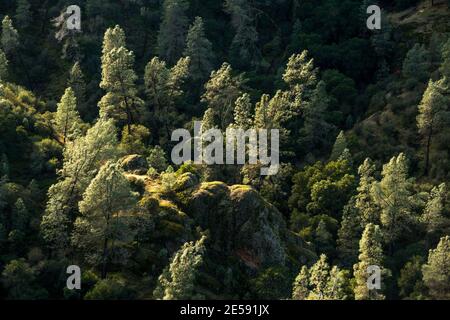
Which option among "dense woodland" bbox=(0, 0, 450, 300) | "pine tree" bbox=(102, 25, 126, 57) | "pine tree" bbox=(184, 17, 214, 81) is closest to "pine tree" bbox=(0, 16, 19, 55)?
"dense woodland" bbox=(0, 0, 450, 300)

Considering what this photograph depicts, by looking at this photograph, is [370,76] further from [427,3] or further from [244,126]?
[244,126]

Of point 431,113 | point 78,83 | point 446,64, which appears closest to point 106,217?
point 431,113

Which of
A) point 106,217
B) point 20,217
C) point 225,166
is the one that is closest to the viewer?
point 106,217

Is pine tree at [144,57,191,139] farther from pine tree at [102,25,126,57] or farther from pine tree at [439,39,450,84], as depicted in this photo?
pine tree at [439,39,450,84]

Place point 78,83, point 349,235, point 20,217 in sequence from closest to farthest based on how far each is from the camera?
point 20,217, point 349,235, point 78,83

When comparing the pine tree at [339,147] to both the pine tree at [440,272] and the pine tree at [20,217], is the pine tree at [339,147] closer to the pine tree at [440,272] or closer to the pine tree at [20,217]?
the pine tree at [440,272]

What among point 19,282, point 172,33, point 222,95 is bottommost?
point 19,282

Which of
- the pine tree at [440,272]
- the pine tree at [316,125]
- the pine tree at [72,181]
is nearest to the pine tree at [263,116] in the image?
the pine tree at [316,125]

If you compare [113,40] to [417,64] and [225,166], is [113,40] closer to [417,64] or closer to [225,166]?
[225,166]
